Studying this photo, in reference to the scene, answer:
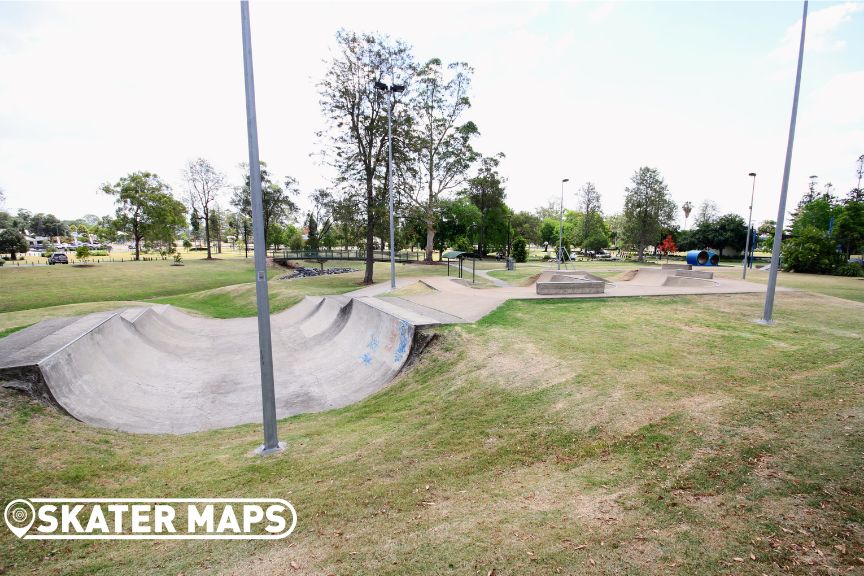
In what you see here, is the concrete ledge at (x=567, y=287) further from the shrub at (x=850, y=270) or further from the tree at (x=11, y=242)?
the tree at (x=11, y=242)

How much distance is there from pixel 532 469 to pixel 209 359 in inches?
493

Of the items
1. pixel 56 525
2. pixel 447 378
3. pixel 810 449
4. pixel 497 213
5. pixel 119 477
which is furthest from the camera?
pixel 497 213

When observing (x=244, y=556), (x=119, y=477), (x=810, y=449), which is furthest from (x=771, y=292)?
(x=119, y=477)

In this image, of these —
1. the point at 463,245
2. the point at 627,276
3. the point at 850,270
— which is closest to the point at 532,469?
the point at 627,276

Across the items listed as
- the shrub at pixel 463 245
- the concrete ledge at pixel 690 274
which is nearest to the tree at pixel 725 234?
the shrub at pixel 463 245

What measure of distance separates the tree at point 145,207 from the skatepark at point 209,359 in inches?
2028

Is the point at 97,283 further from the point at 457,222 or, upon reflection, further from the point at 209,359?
the point at 457,222

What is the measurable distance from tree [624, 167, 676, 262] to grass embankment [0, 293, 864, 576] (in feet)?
173

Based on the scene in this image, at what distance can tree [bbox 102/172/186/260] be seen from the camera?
57969 millimetres

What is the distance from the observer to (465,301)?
662 inches

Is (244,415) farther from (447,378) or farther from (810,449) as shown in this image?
(810,449)

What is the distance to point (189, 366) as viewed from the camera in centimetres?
1296

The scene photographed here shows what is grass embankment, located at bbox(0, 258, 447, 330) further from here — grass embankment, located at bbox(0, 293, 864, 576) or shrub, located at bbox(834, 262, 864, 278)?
shrub, located at bbox(834, 262, 864, 278)

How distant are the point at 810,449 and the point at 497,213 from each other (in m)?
59.1
